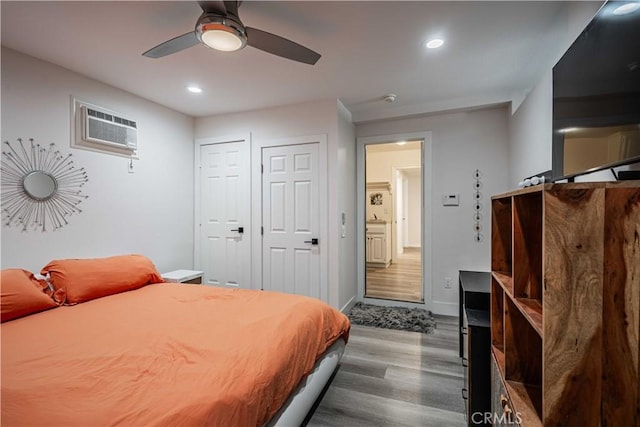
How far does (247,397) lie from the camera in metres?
1.12

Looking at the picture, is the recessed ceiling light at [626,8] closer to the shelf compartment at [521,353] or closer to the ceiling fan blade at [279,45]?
the shelf compartment at [521,353]

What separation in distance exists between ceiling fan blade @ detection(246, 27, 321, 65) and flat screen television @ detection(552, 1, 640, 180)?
1291mm

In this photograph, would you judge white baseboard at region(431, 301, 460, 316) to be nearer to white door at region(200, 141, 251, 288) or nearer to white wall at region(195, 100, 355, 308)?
white wall at region(195, 100, 355, 308)

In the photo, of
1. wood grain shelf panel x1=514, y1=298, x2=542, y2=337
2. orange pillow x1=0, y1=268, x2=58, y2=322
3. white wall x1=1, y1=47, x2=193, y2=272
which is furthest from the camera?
white wall x1=1, y1=47, x2=193, y2=272

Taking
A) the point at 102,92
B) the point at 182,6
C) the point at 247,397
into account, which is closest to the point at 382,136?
the point at 182,6

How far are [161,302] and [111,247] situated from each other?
4.14ft

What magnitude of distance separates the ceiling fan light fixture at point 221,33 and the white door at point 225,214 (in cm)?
201

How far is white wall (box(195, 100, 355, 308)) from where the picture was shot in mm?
3277

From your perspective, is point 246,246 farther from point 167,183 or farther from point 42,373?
point 42,373

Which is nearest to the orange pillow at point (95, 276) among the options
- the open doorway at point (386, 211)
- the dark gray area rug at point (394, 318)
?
the dark gray area rug at point (394, 318)

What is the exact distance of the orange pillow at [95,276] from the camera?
2149 millimetres

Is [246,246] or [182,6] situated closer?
[182,6]

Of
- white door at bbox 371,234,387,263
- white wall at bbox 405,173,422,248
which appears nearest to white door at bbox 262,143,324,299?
white door at bbox 371,234,387,263

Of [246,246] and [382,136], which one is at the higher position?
[382,136]
